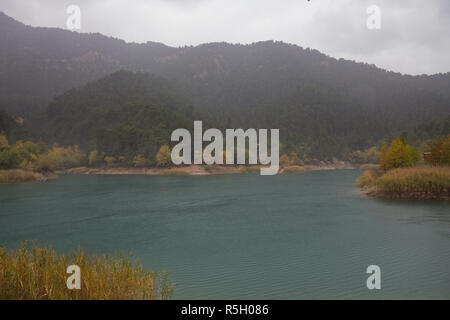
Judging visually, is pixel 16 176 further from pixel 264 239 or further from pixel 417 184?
pixel 417 184

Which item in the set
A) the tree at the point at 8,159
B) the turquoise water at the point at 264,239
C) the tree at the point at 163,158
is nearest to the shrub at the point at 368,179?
the turquoise water at the point at 264,239

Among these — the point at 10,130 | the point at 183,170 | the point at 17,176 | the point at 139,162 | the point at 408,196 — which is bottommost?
the point at 408,196

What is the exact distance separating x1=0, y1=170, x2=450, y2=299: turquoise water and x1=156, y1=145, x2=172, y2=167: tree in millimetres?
48748

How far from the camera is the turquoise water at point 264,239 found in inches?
470

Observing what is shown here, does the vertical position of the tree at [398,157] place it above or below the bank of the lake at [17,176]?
above

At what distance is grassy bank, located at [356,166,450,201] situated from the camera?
96.7 ft

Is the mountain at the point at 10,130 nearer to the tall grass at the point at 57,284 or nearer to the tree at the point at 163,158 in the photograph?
the tree at the point at 163,158

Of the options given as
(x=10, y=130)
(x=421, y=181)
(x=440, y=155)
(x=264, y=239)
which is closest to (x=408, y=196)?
(x=421, y=181)

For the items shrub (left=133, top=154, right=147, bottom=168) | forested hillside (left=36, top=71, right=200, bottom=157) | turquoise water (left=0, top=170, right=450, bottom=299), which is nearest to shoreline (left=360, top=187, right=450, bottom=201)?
turquoise water (left=0, top=170, right=450, bottom=299)

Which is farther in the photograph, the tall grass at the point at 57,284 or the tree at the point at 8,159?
the tree at the point at 8,159

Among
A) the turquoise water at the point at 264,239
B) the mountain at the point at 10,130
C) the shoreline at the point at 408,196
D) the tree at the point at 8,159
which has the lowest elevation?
the turquoise water at the point at 264,239

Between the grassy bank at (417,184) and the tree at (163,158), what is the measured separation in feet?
198

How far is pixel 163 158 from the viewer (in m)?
85.2

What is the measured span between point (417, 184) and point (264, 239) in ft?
61.3
